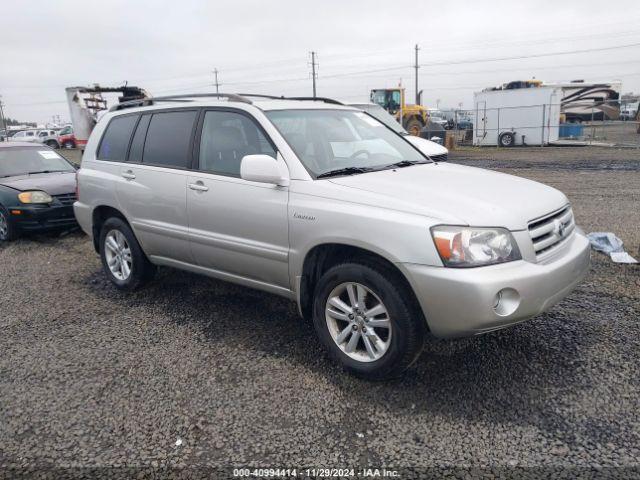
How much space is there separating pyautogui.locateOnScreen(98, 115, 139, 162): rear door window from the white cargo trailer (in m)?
22.2

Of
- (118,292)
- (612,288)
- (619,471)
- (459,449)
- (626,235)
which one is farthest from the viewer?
(626,235)

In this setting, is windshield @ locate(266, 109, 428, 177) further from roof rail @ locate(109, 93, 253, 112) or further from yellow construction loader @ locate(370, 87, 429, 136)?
yellow construction loader @ locate(370, 87, 429, 136)

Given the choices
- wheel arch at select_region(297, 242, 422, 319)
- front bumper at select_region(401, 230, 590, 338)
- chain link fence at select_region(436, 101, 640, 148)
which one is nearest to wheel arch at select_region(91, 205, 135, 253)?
wheel arch at select_region(297, 242, 422, 319)

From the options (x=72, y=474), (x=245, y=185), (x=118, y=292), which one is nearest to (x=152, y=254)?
(x=118, y=292)

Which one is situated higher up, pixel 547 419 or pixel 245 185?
pixel 245 185

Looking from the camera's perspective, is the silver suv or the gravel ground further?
the silver suv

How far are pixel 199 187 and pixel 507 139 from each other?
23156 mm

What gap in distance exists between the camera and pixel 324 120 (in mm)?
4359

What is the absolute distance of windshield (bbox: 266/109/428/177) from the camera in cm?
386

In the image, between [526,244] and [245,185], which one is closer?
[526,244]

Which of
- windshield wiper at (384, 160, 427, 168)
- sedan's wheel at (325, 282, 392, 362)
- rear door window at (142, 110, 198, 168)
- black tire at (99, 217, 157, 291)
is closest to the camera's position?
sedan's wheel at (325, 282, 392, 362)

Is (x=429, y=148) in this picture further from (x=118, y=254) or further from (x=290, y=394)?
(x=290, y=394)

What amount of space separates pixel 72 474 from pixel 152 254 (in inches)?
99.6

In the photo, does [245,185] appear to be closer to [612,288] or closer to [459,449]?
[459,449]
